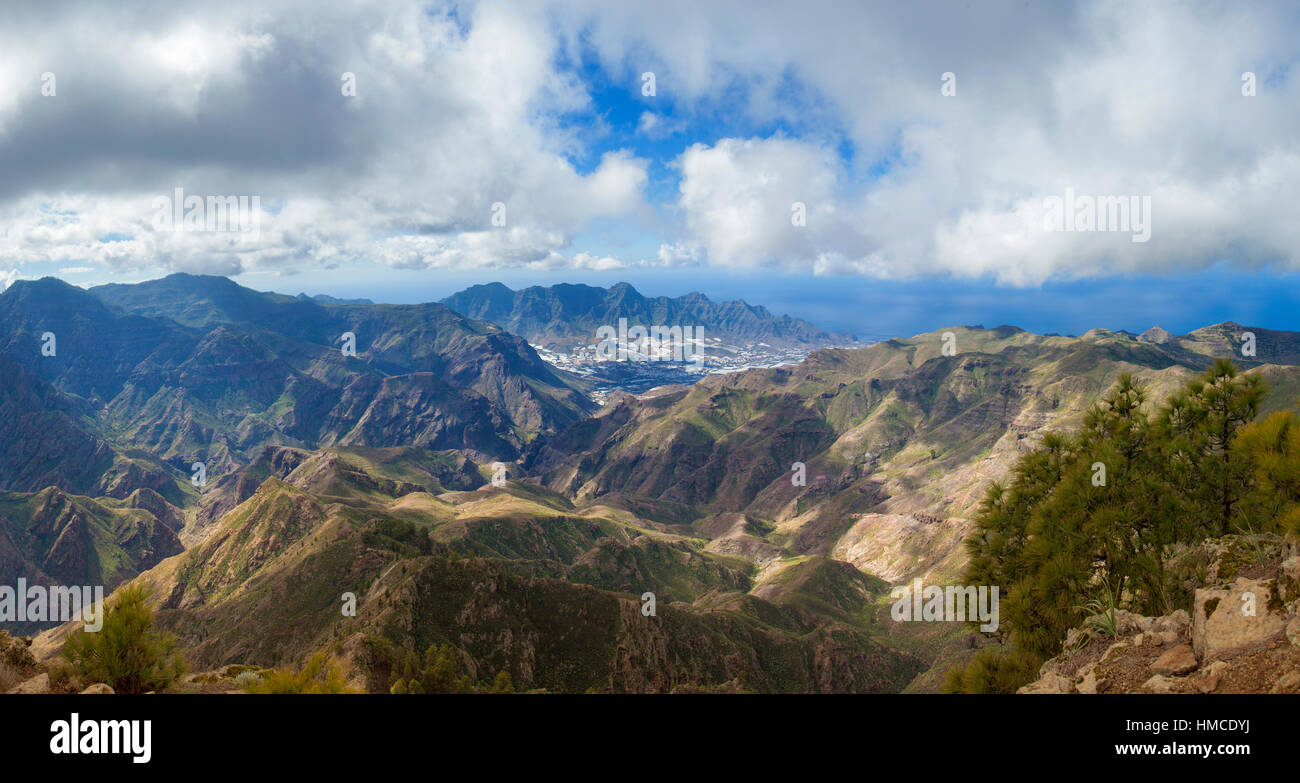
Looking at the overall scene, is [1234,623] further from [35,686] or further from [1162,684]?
[35,686]

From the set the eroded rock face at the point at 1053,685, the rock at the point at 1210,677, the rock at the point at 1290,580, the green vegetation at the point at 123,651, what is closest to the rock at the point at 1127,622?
the eroded rock face at the point at 1053,685

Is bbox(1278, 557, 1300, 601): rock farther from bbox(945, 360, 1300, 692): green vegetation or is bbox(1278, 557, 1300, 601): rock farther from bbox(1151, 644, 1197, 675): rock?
bbox(945, 360, 1300, 692): green vegetation

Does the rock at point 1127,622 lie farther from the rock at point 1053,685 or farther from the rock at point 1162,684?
the rock at point 1162,684

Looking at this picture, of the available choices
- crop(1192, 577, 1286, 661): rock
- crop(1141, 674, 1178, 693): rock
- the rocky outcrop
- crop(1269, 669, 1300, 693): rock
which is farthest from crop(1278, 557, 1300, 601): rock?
crop(1141, 674, 1178, 693): rock

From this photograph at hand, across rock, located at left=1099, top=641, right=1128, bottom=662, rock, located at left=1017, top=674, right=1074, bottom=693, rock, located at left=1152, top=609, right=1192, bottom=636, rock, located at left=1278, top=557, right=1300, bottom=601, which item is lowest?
rock, located at left=1017, top=674, right=1074, bottom=693
